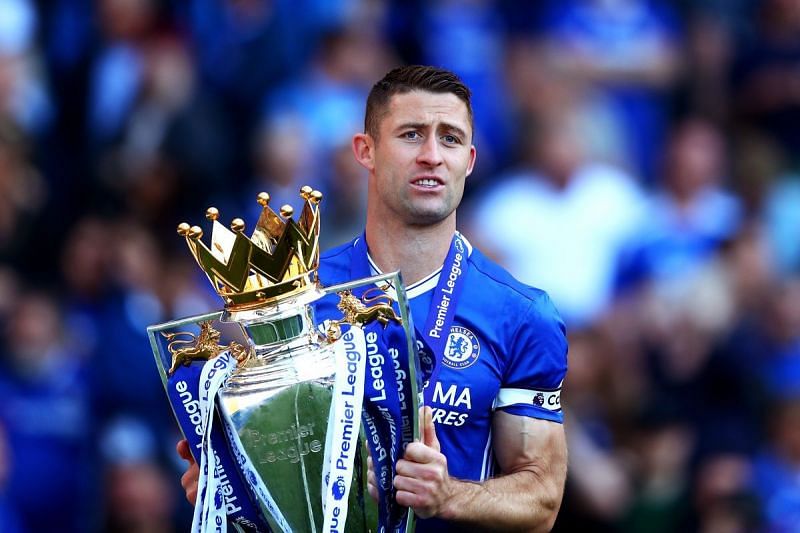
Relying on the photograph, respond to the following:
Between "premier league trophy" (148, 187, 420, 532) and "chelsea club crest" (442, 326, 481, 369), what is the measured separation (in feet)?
1.04

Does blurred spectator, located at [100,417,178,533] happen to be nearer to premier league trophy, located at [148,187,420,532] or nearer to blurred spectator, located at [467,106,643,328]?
blurred spectator, located at [467,106,643,328]

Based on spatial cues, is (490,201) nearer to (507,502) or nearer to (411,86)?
(411,86)

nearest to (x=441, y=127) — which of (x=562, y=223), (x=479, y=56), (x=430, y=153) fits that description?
(x=430, y=153)

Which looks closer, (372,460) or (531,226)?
(372,460)

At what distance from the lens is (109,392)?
30.8 ft

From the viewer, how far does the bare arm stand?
481 centimetres

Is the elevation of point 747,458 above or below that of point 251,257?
above

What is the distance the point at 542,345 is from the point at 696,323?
183 inches

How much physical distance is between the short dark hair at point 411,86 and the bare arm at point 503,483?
0.99 metres

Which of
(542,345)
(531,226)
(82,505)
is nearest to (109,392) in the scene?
(82,505)

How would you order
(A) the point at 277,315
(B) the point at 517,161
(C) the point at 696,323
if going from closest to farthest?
(A) the point at 277,315
(C) the point at 696,323
(B) the point at 517,161

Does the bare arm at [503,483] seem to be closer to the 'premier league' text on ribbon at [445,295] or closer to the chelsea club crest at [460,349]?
the chelsea club crest at [460,349]

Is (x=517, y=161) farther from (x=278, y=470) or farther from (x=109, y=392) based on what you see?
(x=278, y=470)

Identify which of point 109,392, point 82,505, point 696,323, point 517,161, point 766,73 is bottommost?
point 82,505
